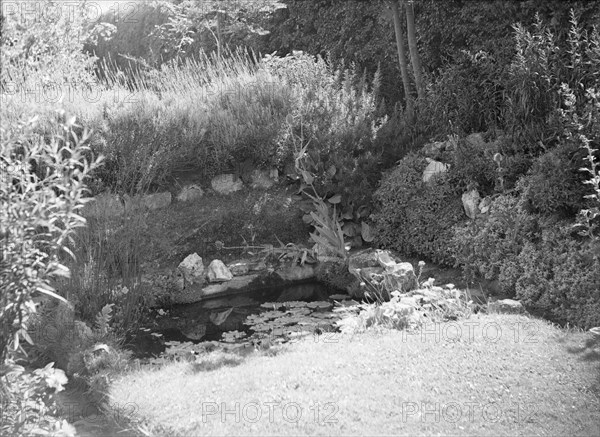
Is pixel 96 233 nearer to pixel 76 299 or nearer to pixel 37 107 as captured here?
pixel 76 299

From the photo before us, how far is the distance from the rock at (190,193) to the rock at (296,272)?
138 cm

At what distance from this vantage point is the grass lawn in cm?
384

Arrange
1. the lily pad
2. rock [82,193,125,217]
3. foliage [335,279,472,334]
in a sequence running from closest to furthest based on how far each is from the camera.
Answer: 1. foliage [335,279,472,334]
2. rock [82,193,125,217]
3. the lily pad

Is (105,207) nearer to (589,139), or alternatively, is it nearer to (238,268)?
(238,268)

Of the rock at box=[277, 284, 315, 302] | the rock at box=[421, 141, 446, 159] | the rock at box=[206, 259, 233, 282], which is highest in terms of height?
the rock at box=[421, 141, 446, 159]

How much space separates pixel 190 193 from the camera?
8.17m

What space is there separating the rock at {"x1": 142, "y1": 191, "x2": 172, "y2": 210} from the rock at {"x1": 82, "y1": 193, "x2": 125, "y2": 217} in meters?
0.49

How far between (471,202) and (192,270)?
2.90 m

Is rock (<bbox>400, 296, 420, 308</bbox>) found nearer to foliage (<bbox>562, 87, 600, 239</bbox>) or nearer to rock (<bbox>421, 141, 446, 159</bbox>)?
foliage (<bbox>562, 87, 600, 239</bbox>)

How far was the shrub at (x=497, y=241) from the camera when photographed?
6.32m

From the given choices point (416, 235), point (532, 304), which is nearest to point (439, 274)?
point (416, 235)

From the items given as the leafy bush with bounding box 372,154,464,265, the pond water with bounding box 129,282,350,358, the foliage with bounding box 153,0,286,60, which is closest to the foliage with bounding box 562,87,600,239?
the leafy bush with bounding box 372,154,464,265

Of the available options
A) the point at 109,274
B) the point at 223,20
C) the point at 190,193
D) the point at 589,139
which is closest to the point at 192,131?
the point at 190,193

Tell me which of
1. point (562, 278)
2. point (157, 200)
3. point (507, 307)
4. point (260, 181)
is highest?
point (157, 200)
